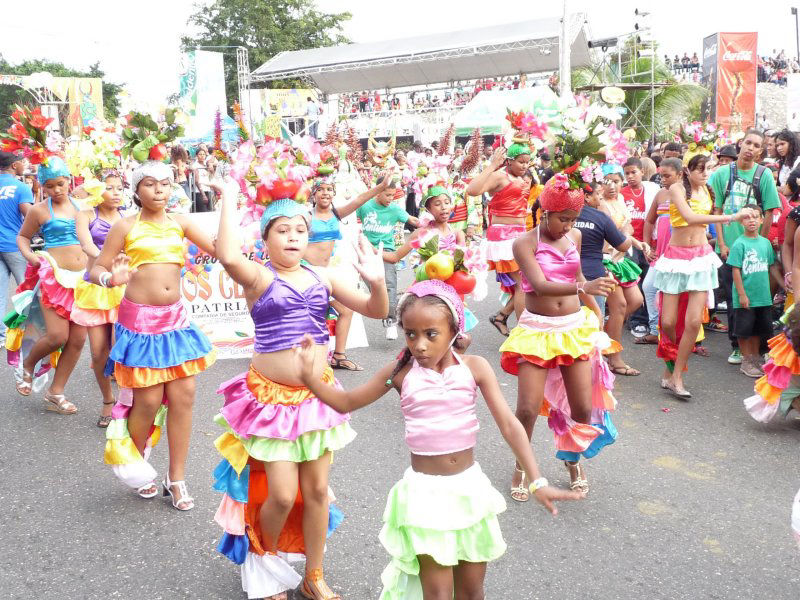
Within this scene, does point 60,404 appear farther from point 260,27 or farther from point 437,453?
point 260,27

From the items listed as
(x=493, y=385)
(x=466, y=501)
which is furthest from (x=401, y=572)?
(x=493, y=385)

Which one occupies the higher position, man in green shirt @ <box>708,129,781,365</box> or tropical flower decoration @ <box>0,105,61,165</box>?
tropical flower decoration @ <box>0,105,61,165</box>

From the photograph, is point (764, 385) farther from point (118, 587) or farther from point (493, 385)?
point (118, 587)

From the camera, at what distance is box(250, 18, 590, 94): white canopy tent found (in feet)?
94.8

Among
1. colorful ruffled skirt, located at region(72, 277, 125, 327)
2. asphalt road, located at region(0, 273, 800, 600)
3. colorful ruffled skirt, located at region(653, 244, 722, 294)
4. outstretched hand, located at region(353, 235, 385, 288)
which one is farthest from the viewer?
colorful ruffled skirt, located at region(653, 244, 722, 294)

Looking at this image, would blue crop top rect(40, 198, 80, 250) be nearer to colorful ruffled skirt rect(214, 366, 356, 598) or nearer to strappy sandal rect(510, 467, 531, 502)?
colorful ruffled skirt rect(214, 366, 356, 598)

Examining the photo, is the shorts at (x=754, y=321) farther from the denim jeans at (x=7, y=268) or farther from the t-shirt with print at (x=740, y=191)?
the denim jeans at (x=7, y=268)

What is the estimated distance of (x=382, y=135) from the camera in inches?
1132

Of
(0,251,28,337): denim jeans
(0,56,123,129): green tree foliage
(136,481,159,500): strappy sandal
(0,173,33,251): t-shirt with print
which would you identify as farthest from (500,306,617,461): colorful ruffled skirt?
(0,56,123,129): green tree foliage

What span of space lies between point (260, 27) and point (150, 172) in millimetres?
50819

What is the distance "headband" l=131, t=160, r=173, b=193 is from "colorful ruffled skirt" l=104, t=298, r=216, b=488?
697 millimetres

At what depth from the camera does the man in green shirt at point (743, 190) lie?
7012mm

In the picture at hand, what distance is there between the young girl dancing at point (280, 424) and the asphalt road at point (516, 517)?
0.28 meters

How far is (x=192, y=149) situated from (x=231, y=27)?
39.8 meters
